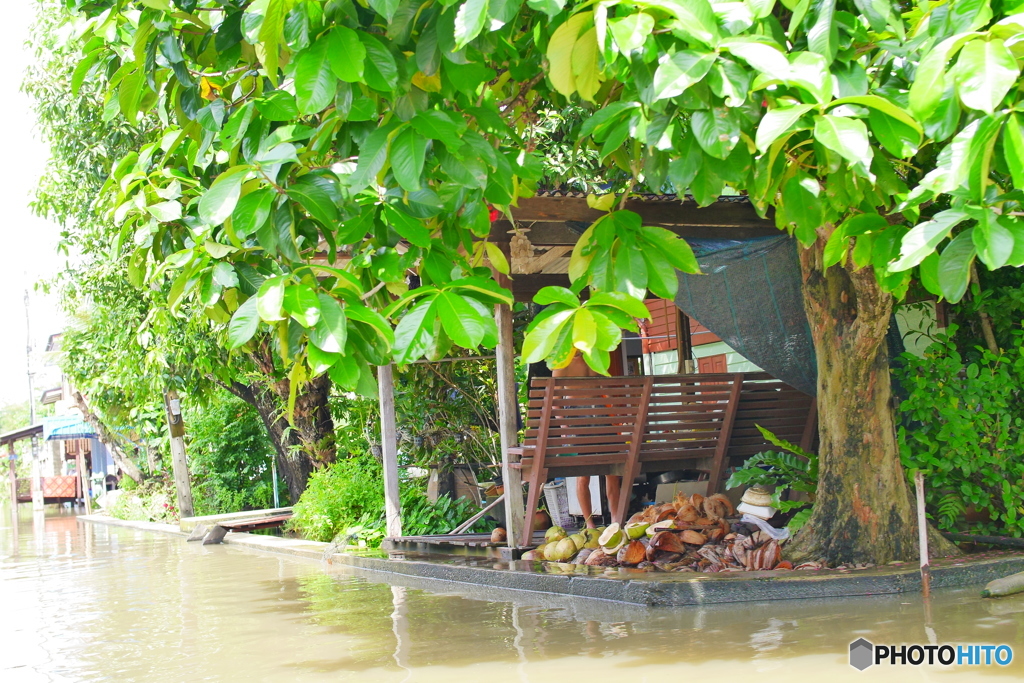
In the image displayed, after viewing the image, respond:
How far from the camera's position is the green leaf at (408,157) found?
8.99ft

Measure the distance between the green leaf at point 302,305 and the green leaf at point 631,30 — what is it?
1.03 metres

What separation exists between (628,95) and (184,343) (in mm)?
10799

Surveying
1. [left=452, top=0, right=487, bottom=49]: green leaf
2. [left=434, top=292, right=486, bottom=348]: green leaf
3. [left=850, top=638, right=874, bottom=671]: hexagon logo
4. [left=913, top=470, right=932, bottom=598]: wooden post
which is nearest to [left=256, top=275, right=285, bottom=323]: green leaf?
[left=434, top=292, right=486, bottom=348]: green leaf

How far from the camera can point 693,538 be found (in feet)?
21.8

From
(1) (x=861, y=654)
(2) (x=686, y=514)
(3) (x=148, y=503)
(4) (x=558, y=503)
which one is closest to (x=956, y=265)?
(1) (x=861, y=654)

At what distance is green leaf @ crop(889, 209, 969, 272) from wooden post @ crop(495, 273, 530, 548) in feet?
15.4

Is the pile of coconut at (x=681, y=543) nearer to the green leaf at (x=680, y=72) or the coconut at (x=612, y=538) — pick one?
the coconut at (x=612, y=538)

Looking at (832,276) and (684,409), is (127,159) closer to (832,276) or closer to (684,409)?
(832,276)

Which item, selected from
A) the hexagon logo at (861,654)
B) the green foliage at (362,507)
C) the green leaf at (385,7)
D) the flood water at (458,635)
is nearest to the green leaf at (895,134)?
the green leaf at (385,7)

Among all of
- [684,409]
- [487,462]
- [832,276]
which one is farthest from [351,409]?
[832,276]

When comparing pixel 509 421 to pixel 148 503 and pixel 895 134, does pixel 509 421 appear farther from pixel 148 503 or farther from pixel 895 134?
pixel 148 503

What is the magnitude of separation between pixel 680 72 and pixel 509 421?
5.29 meters

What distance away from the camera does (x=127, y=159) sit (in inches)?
155

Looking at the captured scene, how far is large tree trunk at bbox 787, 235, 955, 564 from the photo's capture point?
595 centimetres
